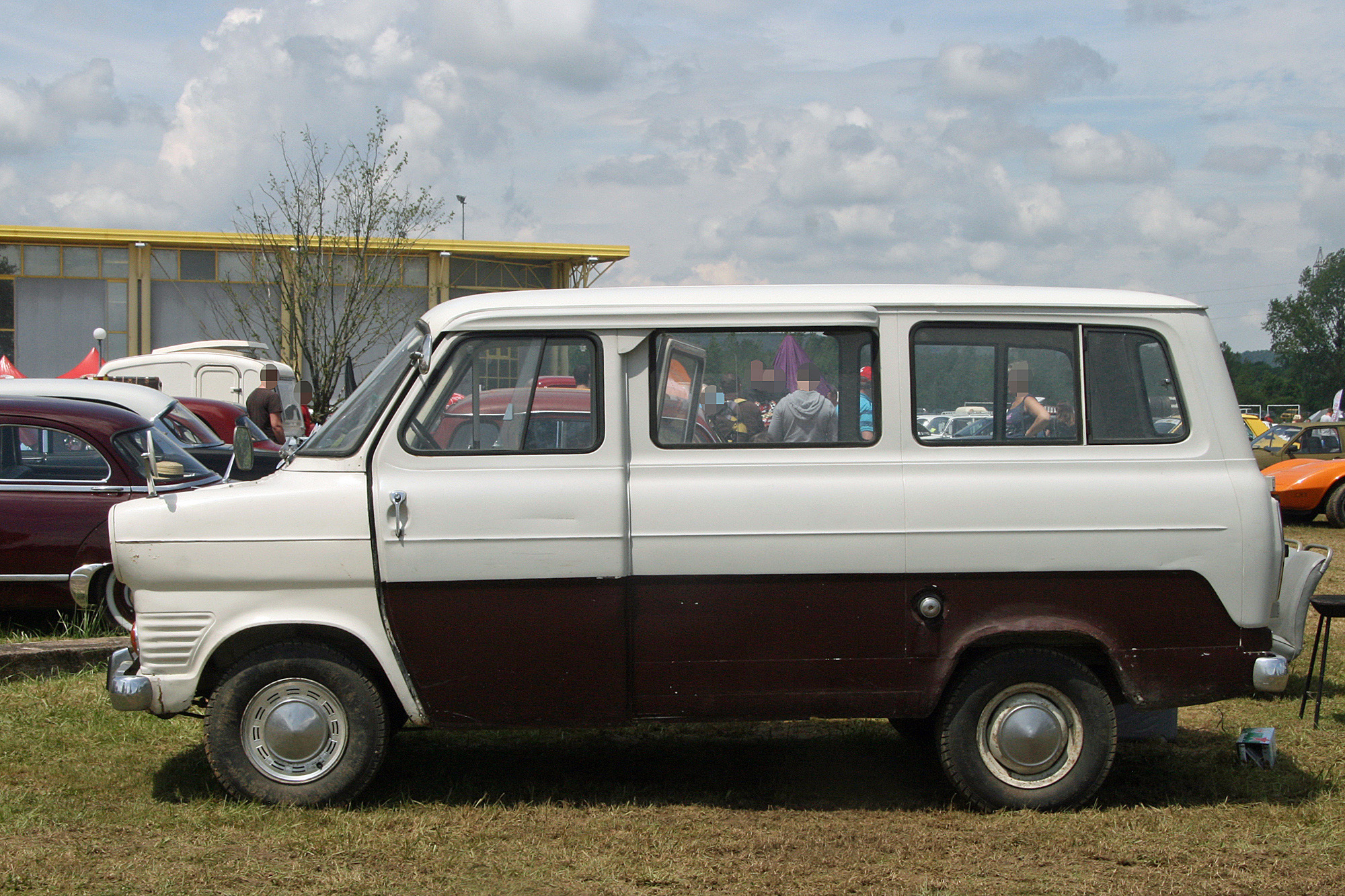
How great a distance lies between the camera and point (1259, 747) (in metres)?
5.65

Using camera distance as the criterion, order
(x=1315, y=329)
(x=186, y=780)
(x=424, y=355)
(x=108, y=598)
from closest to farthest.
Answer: (x=424, y=355), (x=186, y=780), (x=108, y=598), (x=1315, y=329)

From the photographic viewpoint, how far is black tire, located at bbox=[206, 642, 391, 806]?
15.7 ft

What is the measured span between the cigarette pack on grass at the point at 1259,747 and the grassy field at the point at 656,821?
0.06 metres

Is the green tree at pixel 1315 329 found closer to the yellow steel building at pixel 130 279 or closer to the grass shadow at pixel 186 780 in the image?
the yellow steel building at pixel 130 279

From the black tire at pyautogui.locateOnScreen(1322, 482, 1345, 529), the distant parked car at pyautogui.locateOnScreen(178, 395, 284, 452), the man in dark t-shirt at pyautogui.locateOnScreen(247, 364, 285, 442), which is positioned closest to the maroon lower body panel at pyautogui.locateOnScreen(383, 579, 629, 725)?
the man in dark t-shirt at pyautogui.locateOnScreen(247, 364, 285, 442)

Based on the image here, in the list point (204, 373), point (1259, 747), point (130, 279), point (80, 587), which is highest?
point (130, 279)

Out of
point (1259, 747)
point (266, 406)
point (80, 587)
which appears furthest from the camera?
point (266, 406)

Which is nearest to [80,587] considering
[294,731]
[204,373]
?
[294,731]

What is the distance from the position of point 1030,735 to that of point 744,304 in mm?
2043

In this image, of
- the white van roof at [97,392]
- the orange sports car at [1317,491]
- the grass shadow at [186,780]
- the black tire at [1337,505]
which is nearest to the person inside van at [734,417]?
the grass shadow at [186,780]

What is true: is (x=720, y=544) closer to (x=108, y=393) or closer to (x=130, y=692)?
(x=130, y=692)

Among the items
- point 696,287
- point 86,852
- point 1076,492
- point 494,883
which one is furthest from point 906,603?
point 86,852

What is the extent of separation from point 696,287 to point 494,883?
2.37 meters

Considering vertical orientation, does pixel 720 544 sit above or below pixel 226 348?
below
